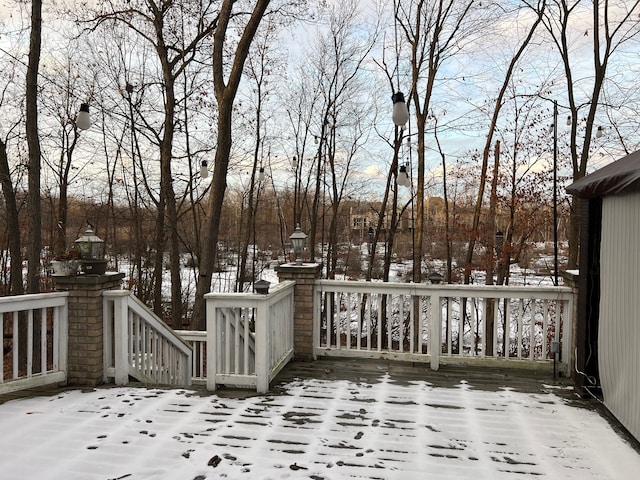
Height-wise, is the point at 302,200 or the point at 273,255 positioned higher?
the point at 302,200

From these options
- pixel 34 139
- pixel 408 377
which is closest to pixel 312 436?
pixel 408 377

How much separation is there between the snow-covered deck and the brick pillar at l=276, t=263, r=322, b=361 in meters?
0.65

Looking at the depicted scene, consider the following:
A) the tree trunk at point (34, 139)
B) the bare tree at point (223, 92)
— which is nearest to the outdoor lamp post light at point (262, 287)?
the bare tree at point (223, 92)

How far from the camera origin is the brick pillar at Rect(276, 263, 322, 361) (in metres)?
4.51

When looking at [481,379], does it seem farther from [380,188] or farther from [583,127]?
[380,188]

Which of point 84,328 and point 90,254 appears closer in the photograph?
point 84,328

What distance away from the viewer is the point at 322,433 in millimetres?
2811

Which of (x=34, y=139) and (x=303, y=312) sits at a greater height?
(x=34, y=139)

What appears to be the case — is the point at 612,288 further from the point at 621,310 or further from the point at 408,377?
the point at 408,377

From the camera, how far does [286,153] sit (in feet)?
48.4

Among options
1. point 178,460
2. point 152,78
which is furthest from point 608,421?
point 152,78

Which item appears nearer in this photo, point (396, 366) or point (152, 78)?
point (396, 366)

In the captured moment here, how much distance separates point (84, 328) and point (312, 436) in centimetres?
235

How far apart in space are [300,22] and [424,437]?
825cm
